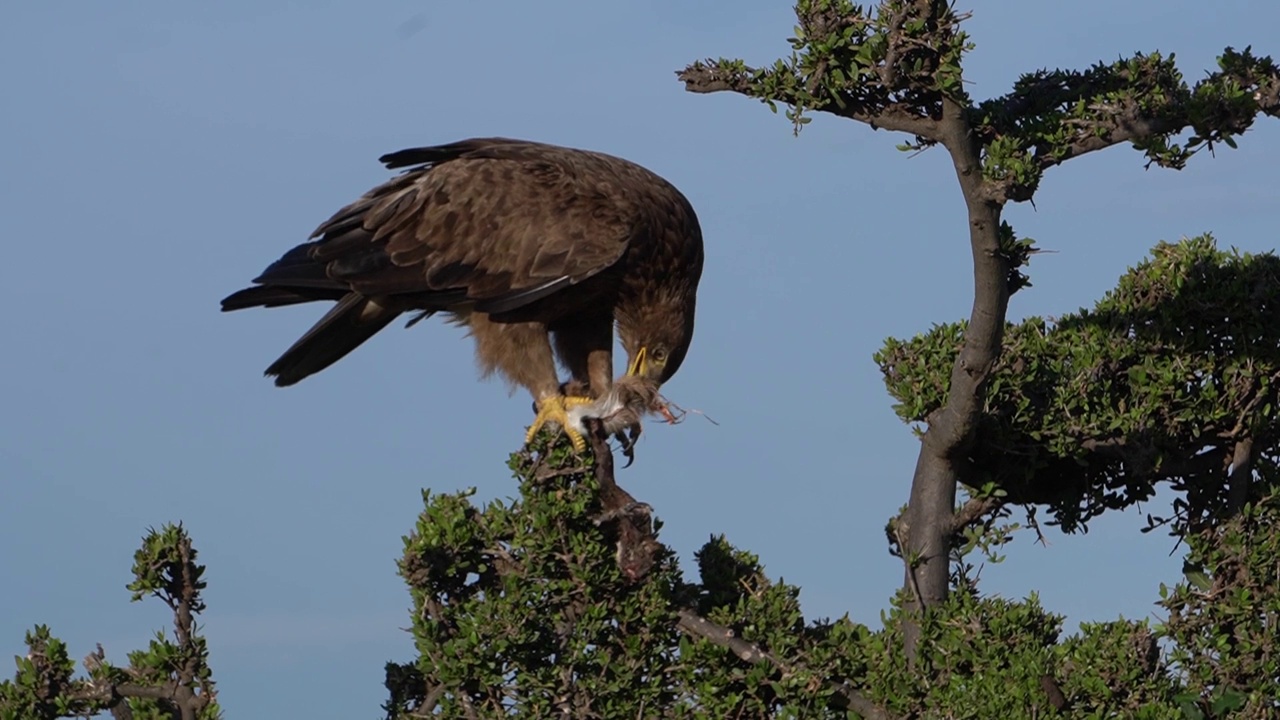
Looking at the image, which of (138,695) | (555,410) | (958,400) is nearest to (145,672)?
(138,695)

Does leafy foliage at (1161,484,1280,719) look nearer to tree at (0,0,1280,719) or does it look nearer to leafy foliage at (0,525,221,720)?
tree at (0,0,1280,719)

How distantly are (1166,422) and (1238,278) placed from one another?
66 centimetres

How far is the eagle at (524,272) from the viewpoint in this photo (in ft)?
19.6

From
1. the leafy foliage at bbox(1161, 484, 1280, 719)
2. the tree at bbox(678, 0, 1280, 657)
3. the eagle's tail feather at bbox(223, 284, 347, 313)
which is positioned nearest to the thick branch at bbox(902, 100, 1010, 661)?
the tree at bbox(678, 0, 1280, 657)

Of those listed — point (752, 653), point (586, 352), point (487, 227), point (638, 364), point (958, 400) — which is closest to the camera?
point (752, 653)

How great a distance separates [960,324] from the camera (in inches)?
227

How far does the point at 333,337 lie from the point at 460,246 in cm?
65

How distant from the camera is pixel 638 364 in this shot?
608cm

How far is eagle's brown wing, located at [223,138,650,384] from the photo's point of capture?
235 inches

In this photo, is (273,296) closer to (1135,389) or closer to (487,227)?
(487,227)

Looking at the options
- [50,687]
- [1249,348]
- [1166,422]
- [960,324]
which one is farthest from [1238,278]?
[50,687]

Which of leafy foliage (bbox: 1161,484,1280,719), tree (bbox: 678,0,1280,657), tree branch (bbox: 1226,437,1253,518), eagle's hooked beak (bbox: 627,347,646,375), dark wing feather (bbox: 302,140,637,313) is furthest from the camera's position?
eagle's hooked beak (bbox: 627,347,646,375)

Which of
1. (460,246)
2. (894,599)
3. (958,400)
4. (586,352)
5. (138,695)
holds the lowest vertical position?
(138,695)

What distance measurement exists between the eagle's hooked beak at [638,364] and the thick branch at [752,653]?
1.44 m
